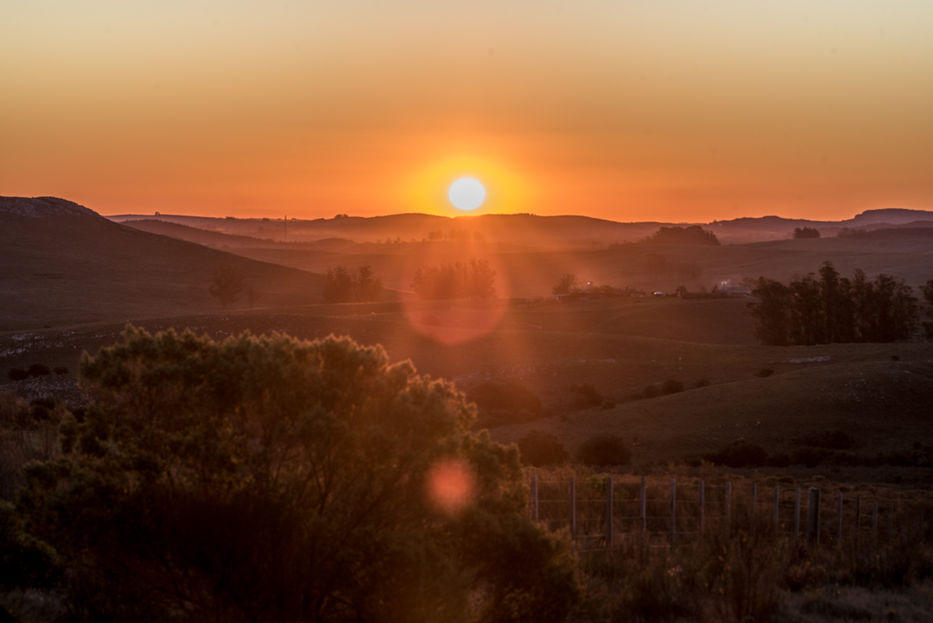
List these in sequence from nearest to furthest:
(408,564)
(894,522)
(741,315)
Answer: (408,564)
(894,522)
(741,315)

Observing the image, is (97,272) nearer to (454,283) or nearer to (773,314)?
(454,283)

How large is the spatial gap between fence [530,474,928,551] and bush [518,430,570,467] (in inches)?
455

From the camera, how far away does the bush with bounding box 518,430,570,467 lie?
35.8 meters

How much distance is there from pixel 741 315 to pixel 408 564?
101 meters

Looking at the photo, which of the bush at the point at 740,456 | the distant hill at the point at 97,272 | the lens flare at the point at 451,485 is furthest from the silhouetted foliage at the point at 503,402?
the distant hill at the point at 97,272

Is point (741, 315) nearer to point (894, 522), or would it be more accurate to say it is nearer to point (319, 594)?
point (894, 522)

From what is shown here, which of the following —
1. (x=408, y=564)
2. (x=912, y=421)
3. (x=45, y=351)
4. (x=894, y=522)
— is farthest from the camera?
(x=45, y=351)

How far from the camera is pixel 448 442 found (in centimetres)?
655

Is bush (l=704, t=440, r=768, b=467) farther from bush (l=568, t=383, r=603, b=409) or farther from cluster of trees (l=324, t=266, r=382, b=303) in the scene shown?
cluster of trees (l=324, t=266, r=382, b=303)

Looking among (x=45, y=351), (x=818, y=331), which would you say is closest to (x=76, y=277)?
(x=45, y=351)

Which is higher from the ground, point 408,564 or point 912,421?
point 408,564

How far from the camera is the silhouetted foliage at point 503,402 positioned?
1877 inches

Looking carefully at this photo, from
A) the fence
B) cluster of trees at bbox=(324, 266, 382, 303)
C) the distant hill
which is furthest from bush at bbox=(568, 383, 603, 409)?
cluster of trees at bbox=(324, 266, 382, 303)

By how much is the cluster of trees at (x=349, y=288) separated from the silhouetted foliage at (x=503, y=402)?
64.6 m
